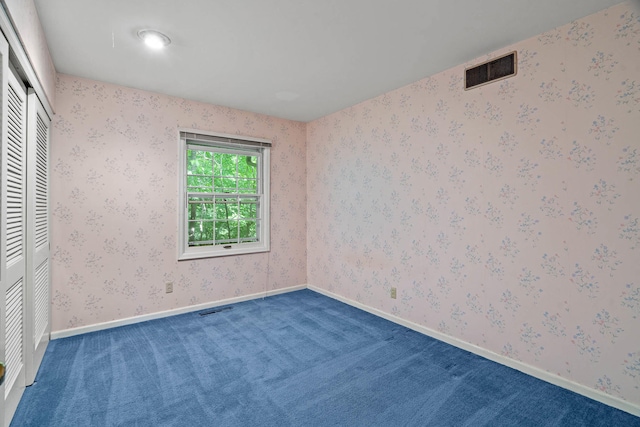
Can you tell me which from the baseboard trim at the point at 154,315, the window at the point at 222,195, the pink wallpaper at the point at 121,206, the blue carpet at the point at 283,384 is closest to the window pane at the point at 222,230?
the window at the point at 222,195

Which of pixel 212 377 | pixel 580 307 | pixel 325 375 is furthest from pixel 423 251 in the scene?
pixel 212 377

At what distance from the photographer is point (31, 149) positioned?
6.94 feet

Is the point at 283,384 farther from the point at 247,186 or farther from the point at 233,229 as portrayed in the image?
the point at 247,186

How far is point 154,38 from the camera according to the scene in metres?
2.28

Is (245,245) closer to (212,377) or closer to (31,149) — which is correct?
(212,377)

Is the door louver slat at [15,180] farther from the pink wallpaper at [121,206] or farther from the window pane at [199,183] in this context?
the window pane at [199,183]

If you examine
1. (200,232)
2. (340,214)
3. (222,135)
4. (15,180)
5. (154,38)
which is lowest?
(200,232)

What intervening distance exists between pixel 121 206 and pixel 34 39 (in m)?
1.63

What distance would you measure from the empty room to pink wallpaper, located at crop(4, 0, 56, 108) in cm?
2

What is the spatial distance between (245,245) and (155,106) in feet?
6.25

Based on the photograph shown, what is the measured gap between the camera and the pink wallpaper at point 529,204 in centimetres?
194

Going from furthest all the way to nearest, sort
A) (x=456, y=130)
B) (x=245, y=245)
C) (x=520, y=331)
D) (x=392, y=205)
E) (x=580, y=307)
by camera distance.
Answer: (x=245, y=245)
(x=392, y=205)
(x=456, y=130)
(x=520, y=331)
(x=580, y=307)

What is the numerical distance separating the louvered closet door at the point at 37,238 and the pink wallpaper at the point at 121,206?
204 millimetres

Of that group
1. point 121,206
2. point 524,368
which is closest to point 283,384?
point 524,368
